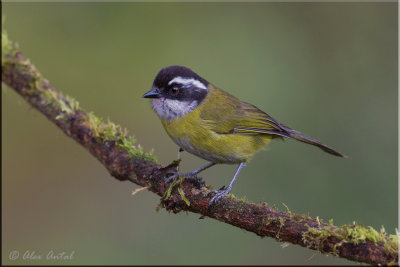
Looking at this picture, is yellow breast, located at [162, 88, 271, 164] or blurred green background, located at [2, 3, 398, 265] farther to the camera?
blurred green background, located at [2, 3, 398, 265]

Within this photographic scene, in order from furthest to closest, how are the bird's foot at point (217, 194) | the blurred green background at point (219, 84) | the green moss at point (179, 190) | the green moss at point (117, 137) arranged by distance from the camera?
the blurred green background at point (219, 84) → the green moss at point (117, 137) → the green moss at point (179, 190) → the bird's foot at point (217, 194)

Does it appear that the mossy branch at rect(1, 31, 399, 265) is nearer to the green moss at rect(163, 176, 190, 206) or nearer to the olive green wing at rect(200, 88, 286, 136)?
the green moss at rect(163, 176, 190, 206)

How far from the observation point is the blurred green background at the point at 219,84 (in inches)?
242

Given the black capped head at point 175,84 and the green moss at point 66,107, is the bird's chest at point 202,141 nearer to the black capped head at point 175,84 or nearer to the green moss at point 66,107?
the black capped head at point 175,84

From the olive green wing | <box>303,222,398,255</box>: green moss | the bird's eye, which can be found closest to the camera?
<box>303,222,398,255</box>: green moss

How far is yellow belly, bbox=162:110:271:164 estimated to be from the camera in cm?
464

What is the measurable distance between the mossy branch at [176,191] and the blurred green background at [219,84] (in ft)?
2.96

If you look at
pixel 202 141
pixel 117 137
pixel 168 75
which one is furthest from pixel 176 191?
pixel 168 75

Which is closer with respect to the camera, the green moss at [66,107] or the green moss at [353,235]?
the green moss at [353,235]

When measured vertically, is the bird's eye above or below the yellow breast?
above

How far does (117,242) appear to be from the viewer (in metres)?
6.23

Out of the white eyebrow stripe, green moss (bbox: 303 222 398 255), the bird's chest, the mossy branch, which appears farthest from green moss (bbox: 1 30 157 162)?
green moss (bbox: 303 222 398 255)

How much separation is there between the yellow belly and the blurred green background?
4.49ft

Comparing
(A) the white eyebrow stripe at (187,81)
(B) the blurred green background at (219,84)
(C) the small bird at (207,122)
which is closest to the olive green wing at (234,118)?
(C) the small bird at (207,122)
